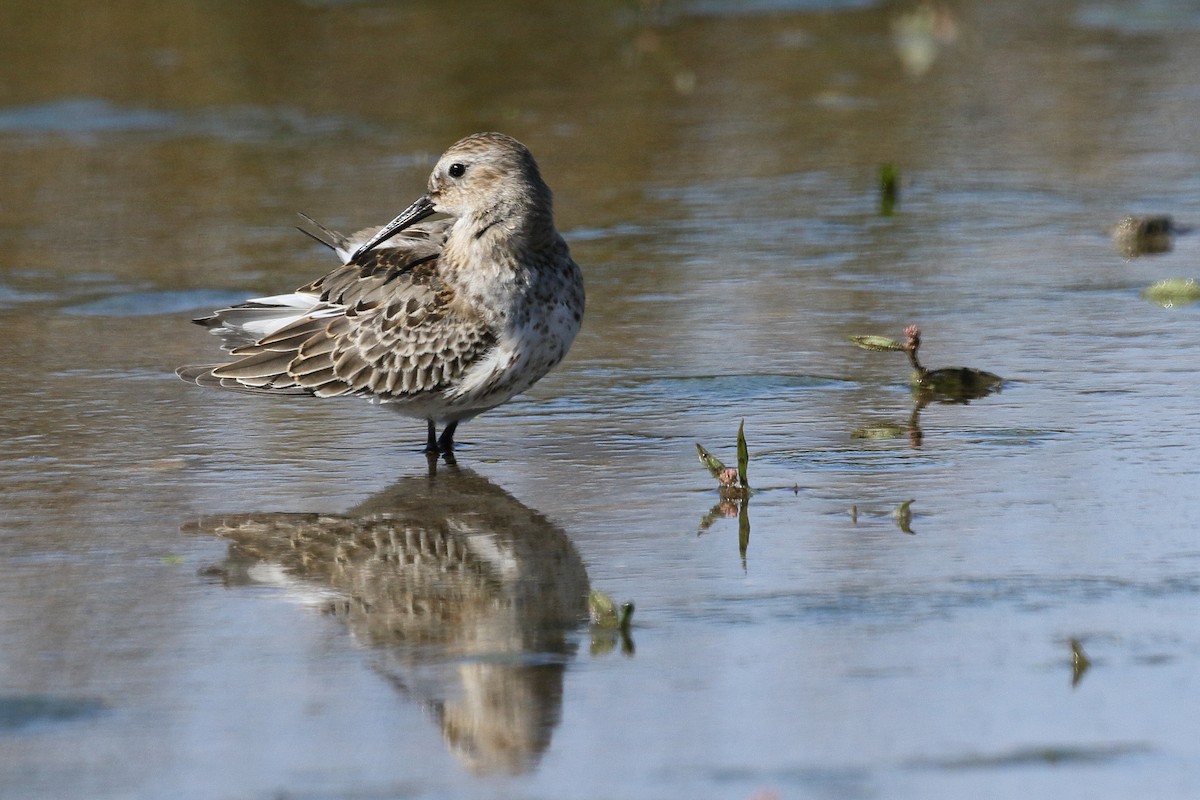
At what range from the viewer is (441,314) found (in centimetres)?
733

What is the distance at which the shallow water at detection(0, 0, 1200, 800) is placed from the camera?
13.9 feet

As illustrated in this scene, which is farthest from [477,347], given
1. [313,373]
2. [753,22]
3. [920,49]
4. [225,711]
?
[753,22]

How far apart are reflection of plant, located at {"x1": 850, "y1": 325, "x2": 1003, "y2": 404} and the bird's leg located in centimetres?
159

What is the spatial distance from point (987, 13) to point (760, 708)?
14530mm

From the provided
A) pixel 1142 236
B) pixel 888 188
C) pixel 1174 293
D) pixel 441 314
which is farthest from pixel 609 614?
pixel 888 188

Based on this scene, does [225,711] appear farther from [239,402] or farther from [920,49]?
[920,49]

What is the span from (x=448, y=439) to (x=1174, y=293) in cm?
346

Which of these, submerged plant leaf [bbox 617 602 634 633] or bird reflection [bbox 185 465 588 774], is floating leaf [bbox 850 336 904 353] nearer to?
bird reflection [bbox 185 465 588 774]

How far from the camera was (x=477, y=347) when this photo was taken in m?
7.13

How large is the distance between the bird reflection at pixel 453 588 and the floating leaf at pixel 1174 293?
3.57 meters

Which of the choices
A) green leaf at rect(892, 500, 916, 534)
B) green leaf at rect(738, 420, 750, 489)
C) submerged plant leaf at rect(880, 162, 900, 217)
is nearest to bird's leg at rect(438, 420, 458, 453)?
green leaf at rect(738, 420, 750, 489)

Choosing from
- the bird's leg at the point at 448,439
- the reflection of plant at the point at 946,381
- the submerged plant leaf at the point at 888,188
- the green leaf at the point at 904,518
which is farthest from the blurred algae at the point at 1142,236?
the green leaf at the point at 904,518

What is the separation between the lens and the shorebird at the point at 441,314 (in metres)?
7.12

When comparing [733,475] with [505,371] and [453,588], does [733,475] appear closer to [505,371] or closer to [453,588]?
[453,588]
